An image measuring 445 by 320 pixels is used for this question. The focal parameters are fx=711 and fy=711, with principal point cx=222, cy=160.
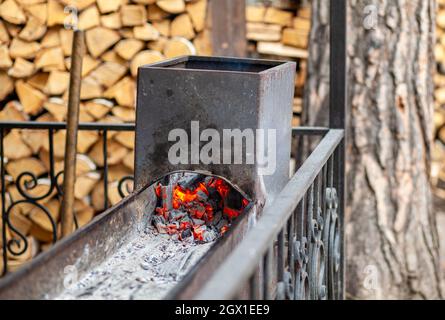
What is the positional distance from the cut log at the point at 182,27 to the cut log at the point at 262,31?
475 millimetres

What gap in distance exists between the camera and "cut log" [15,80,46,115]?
355cm

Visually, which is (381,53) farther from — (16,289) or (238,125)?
(16,289)

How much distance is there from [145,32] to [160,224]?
2.06m

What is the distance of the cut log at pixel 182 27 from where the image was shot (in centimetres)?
370

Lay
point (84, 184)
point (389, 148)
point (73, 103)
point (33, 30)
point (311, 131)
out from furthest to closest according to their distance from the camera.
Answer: point (84, 184)
point (33, 30)
point (389, 148)
point (311, 131)
point (73, 103)

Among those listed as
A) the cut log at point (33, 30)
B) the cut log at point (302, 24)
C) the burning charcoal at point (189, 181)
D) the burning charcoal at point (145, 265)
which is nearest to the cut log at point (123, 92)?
the cut log at point (33, 30)

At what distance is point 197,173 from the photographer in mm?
1758

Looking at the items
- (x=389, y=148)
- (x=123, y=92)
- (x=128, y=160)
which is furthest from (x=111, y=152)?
(x=389, y=148)

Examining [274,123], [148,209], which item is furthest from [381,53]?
[148,209]

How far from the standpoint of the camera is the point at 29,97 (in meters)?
3.56

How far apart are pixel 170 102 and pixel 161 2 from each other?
203 cm

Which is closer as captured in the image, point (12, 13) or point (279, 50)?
point (12, 13)

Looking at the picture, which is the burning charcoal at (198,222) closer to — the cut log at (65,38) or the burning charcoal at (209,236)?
the burning charcoal at (209,236)

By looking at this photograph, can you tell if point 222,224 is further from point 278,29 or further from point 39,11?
point 278,29
